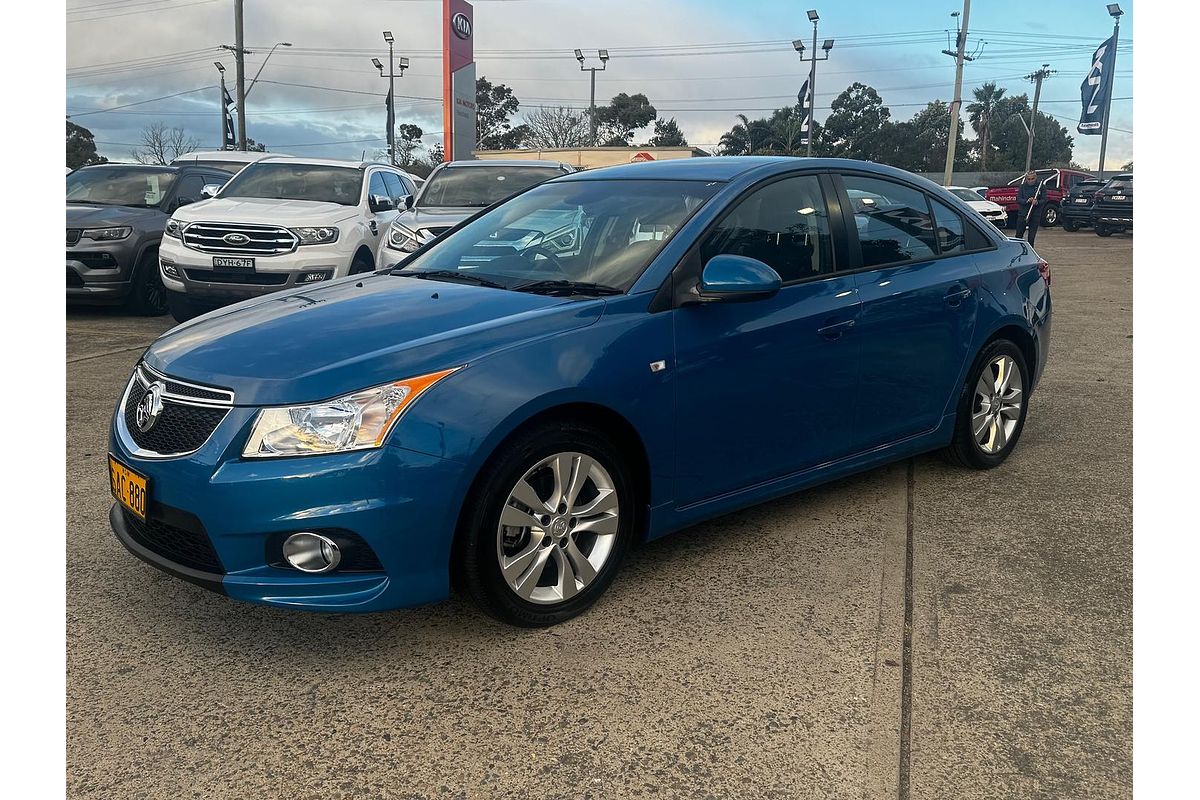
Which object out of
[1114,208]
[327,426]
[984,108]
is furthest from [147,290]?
[984,108]

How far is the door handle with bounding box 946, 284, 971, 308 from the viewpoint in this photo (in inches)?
182

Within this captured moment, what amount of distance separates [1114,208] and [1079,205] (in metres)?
3.54

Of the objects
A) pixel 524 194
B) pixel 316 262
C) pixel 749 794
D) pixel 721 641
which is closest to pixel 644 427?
pixel 721 641

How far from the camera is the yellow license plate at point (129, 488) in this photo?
123 inches

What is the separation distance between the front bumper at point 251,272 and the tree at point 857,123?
69.5m

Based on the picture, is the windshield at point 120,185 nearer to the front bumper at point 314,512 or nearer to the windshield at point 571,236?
the windshield at point 571,236

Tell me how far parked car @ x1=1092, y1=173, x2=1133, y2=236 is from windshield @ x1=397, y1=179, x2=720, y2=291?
1056 inches

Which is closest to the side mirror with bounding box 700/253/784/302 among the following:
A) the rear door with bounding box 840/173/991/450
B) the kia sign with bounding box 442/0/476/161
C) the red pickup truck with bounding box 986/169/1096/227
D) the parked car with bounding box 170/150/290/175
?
the rear door with bounding box 840/173/991/450

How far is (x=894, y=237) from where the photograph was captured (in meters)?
4.55

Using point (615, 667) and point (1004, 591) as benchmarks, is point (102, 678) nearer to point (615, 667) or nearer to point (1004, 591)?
point (615, 667)

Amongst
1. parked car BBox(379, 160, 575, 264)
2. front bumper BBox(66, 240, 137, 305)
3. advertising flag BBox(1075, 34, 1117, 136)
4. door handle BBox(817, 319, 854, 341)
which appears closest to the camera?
door handle BBox(817, 319, 854, 341)

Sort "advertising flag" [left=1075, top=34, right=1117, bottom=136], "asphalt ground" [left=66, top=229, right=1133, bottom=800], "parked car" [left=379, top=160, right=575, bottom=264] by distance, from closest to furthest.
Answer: "asphalt ground" [left=66, top=229, right=1133, bottom=800]
"parked car" [left=379, top=160, right=575, bottom=264]
"advertising flag" [left=1075, top=34, right=1117, bottom=136]

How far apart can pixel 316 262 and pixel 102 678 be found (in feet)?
21.7

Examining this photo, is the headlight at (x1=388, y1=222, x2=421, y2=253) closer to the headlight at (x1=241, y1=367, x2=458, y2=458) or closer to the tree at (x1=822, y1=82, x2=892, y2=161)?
the headlight at (x1=241, y1=367, x2=458, y2=458)
